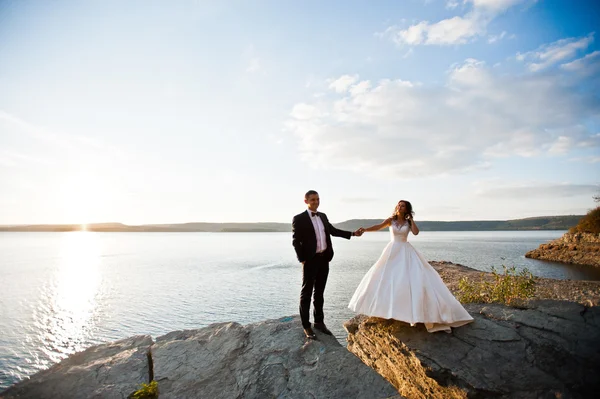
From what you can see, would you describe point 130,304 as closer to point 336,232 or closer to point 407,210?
point 336,232

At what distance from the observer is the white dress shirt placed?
7.20 meters

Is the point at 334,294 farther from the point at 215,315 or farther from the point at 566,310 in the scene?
the point at 566,310

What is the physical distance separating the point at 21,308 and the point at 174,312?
40.3ft

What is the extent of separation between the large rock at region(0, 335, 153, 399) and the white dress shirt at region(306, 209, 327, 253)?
15.5 feet

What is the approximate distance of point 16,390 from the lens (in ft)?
22.1

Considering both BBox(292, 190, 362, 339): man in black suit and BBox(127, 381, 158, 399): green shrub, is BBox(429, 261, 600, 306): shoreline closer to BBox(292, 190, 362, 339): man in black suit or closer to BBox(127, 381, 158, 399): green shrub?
BBox(292, 190, 362, 339): man in black suit

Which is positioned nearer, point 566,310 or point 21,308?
point 566,310

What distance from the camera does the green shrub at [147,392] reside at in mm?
6312

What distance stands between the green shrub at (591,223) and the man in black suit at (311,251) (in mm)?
55287

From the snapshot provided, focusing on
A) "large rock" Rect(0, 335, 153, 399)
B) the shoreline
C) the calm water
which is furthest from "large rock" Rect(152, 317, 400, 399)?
the shoreline

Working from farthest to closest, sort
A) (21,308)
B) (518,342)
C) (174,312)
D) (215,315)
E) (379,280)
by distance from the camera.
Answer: (21,308), (174,312), (215,315), (379,280), (518,342)

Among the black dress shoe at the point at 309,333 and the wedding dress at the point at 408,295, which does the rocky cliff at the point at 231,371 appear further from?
the wedding dress at the point at 408,295

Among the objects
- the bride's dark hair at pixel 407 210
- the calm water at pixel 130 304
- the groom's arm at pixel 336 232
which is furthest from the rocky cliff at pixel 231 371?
the calm water at pixel 130 304

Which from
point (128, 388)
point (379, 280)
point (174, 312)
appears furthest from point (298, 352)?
point (174, 312)
